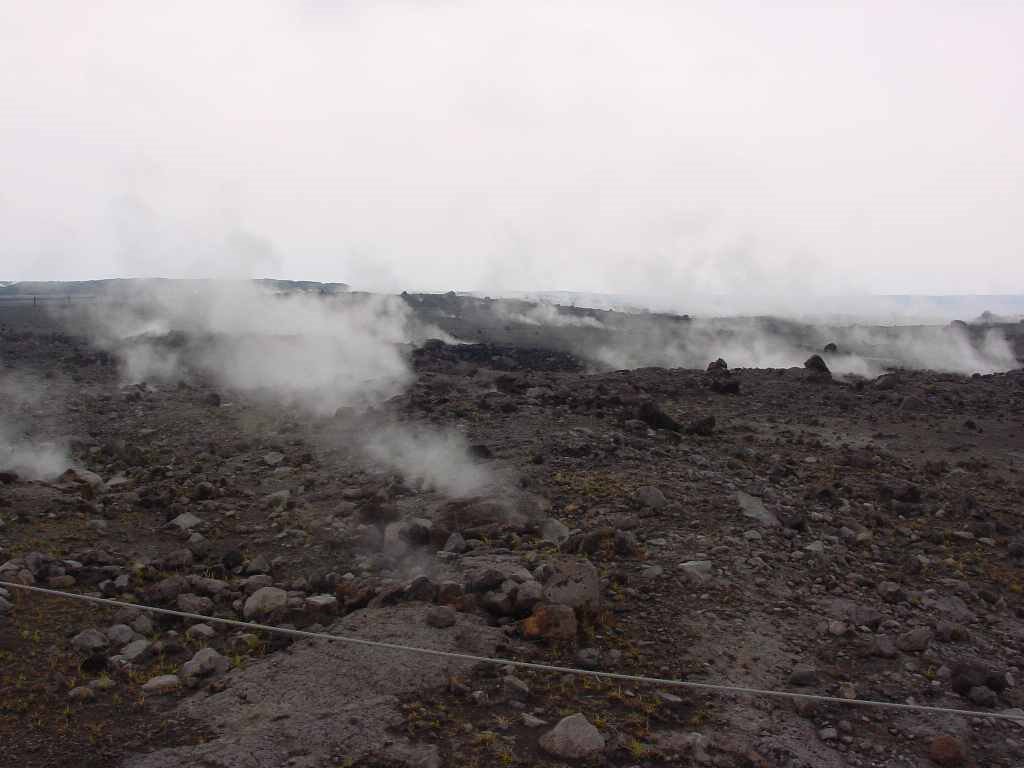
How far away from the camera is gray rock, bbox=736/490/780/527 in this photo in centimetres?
667

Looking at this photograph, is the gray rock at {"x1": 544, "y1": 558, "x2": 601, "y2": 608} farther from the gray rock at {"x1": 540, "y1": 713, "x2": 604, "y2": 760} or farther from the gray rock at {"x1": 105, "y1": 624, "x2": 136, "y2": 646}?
the gray rock at {"x1": 105, "y1": 624, "x2": 136, "y2": 646}

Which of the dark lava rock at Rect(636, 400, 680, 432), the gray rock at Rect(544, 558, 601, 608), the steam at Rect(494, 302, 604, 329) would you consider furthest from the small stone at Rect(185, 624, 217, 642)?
the steam at Rect(494, 302, 604, 329)

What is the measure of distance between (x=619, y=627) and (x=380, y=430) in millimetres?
5753

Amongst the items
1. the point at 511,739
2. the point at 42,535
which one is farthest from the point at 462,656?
the point at 42,535

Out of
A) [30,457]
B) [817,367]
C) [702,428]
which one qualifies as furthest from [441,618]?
[817,367]

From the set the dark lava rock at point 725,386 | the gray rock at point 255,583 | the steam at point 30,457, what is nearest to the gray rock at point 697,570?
the gray rock at point 255,583

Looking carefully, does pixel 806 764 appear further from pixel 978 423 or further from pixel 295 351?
pixel 295 351

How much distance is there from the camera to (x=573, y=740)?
361 centimetres

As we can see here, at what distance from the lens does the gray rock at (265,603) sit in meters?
5.04

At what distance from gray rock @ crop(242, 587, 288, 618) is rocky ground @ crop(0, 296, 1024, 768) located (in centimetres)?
3

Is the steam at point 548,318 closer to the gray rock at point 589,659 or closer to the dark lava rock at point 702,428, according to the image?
the dark lava rock at point 702,428

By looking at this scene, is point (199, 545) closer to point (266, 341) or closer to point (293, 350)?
point (293, 350)

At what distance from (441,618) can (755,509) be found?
3.52 metres

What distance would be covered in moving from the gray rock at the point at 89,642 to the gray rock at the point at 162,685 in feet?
2.12
